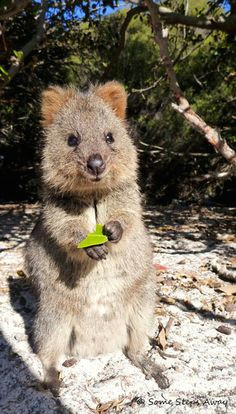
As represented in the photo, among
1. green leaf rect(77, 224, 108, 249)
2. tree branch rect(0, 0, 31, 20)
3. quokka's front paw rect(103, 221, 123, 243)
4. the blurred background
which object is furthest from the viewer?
the blurred background

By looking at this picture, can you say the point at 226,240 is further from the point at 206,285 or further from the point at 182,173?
the point at 182,173

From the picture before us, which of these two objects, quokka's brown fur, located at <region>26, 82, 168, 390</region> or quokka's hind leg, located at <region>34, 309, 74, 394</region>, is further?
quokka's hind leg, located at <region>34, 309, 74, 394</region>

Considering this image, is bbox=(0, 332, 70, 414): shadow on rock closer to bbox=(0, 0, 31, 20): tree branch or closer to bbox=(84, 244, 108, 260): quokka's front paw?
bbox=(84, 244, 108, 260): quokka's front paw

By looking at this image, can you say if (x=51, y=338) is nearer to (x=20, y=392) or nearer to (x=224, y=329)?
(x=20, y=392)

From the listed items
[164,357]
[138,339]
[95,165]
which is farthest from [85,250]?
[164,357]

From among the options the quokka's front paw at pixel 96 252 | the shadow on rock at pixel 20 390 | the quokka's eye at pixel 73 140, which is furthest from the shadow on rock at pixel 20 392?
the quokka's eye at pixel 73 140

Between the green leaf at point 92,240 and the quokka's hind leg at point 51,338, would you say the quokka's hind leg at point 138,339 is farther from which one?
the green leaf at point 92,240

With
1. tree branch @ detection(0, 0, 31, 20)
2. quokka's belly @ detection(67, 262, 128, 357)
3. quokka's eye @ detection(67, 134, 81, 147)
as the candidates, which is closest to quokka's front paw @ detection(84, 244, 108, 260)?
quokka's belly @ detection(67, 262, 128, 357)
